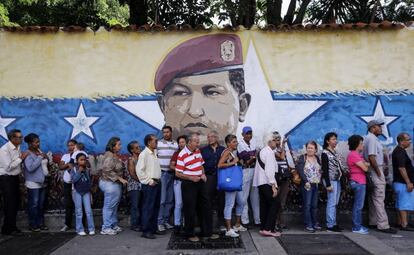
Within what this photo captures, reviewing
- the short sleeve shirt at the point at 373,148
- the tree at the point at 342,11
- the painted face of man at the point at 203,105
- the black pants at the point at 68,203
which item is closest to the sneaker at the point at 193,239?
the painted face of man at the point at 203,105

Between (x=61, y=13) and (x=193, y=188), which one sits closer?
(x=193, y=188)

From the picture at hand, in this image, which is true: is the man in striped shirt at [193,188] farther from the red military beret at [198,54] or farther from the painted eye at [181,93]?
the red military beret at [198,54]

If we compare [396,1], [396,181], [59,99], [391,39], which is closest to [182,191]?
[59,99]

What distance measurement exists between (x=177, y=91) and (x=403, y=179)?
4.55 metres

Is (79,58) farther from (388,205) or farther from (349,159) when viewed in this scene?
(388,205)

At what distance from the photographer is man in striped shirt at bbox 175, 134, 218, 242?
7164 mm

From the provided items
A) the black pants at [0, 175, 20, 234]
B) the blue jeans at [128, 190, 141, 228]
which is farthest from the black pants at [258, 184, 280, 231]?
the black pants at [0, 175, 20, 234]

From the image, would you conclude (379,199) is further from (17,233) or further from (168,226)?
(17,233)

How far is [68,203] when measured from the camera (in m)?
8.02

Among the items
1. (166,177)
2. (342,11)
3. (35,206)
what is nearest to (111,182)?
(166,177)

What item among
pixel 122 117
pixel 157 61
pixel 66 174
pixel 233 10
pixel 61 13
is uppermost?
Result: pixel 61 13

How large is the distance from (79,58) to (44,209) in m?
2.99

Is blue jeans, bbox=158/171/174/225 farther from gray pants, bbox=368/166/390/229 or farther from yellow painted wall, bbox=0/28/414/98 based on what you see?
gray pants, bbox=368/166/390/229

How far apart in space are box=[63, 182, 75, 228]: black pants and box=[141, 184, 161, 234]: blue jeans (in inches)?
56.5
